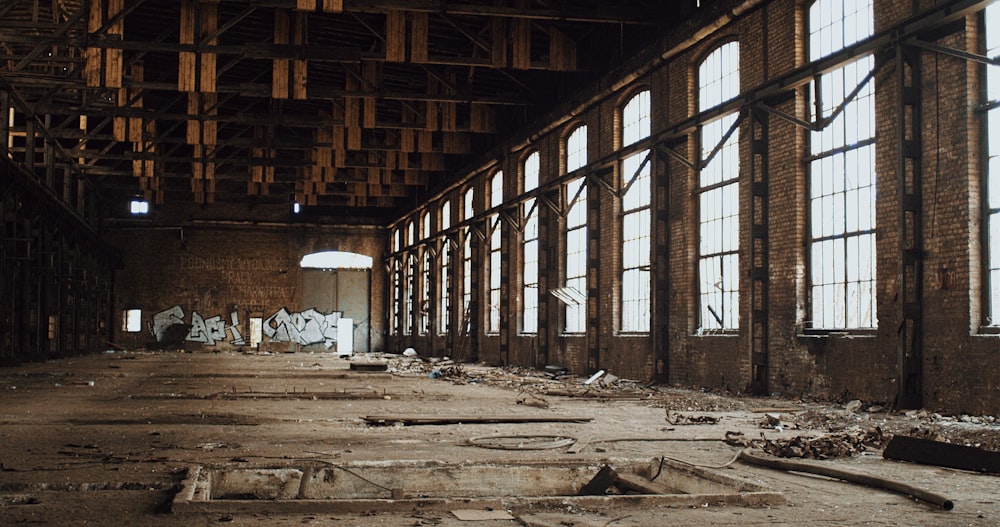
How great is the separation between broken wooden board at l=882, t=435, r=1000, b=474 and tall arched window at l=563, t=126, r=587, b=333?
14046 millimetres

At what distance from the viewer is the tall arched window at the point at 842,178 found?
12.7 metres

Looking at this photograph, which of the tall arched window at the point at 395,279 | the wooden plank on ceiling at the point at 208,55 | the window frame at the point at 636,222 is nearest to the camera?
the wooden plank on ceiling at the point at 208,55

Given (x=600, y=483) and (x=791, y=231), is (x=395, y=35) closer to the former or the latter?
(x=791, y=231)

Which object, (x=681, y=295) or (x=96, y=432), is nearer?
(x=96, y=432)

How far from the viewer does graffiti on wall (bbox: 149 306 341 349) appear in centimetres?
4219

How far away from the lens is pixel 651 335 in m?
18.1

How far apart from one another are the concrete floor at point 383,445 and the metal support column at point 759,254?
64 centimetres

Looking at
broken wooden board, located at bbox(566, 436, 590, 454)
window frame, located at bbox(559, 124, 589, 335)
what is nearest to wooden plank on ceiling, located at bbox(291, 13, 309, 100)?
window frame, located at bbox(559, 124, 589, 335)

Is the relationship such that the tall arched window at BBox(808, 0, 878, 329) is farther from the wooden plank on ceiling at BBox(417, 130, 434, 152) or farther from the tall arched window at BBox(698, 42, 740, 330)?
the wooden plank on ceiling at BBox(417, 130, 434, 152)

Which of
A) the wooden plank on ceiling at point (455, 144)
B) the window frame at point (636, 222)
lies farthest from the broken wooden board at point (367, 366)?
the wooden plank on ceiling at point (455, 144)

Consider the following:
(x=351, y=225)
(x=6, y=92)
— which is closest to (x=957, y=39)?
(x=6, y=92)

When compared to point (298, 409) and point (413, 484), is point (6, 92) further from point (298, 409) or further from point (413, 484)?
point (413, 484)

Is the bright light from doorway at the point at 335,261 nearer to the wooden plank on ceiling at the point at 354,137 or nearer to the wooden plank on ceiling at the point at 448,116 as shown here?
the wooden plank on ceiling at the point at 354,137

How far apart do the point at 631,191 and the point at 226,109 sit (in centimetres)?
1469
